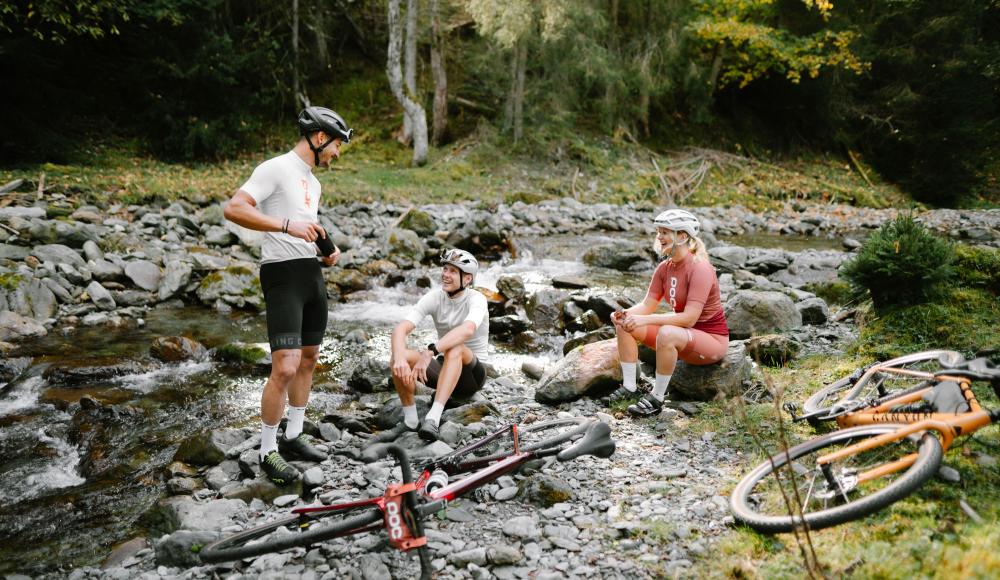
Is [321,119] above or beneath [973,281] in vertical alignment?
above

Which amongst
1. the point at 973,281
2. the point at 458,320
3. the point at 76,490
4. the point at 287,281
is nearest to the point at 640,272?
the point at 973,281

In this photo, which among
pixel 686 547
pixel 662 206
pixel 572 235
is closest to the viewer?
pixel 686 547

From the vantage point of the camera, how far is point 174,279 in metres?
10.1

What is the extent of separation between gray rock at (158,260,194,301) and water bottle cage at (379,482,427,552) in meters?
8.55

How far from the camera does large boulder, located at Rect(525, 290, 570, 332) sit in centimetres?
929

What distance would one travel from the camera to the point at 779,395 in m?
2.64

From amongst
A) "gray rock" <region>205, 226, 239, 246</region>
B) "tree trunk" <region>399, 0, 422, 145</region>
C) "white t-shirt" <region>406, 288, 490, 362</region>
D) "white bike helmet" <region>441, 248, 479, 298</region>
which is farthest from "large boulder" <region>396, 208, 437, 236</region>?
"white bike helmet" <region>441, 248, 479, 298</region>

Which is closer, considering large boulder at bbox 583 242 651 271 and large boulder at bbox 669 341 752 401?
large boulder at bbox 669 341 752 401

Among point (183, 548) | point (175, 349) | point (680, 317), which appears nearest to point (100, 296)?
point (175, 349)

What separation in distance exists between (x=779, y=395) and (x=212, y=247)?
12074 mm

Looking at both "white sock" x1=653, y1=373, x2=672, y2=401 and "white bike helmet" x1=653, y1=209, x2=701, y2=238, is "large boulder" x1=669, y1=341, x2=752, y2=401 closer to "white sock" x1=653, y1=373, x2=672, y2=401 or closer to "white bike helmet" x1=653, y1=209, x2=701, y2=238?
"white sock" x1=653, y1=373, x2=672, y2=401

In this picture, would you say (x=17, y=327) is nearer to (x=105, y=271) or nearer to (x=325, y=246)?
(x=105, y=271)

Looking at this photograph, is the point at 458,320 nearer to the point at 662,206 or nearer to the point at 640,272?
the point at 640,272

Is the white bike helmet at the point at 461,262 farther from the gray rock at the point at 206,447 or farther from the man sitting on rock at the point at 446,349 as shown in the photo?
the gray rock at the point at 206,447
